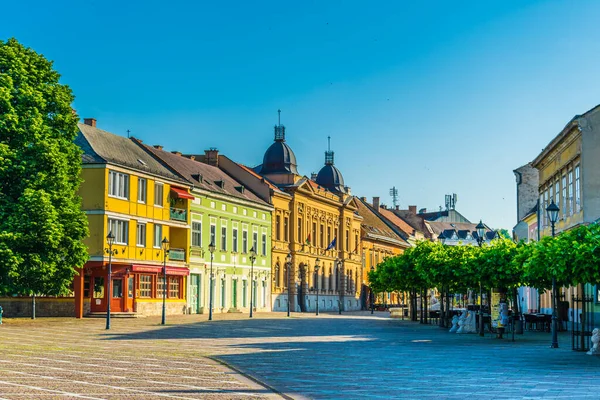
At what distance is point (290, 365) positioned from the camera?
20.7 metres

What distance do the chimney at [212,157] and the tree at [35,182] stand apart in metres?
29.7

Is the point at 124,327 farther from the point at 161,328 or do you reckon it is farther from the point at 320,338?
the point at 320,338


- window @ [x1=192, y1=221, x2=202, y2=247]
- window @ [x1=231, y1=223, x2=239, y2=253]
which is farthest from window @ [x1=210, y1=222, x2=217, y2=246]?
window @ [x1=231, y1=223, x2=239, y2=253]

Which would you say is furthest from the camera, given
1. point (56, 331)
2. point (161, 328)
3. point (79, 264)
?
point (79, 264)

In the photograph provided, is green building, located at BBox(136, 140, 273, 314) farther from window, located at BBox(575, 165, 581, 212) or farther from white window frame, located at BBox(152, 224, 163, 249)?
window, located at BBox(575, 165, 581, 212)

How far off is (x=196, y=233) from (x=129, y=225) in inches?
370

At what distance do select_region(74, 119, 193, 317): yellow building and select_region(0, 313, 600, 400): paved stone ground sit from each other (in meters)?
17.6

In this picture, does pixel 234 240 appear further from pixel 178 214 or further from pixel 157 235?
pixel 157 235

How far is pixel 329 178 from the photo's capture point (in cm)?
9688

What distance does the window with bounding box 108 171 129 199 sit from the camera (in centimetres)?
5097

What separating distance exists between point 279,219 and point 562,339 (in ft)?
150

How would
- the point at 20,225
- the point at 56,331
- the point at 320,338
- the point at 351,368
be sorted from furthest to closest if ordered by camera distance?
the point at 20,225, the point at 56,331, the point at 320,338, the point at 351,368

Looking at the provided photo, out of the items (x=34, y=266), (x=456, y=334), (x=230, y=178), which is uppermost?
(x=230, y=178)

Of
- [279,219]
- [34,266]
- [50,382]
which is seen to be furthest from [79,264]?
[279,219]
